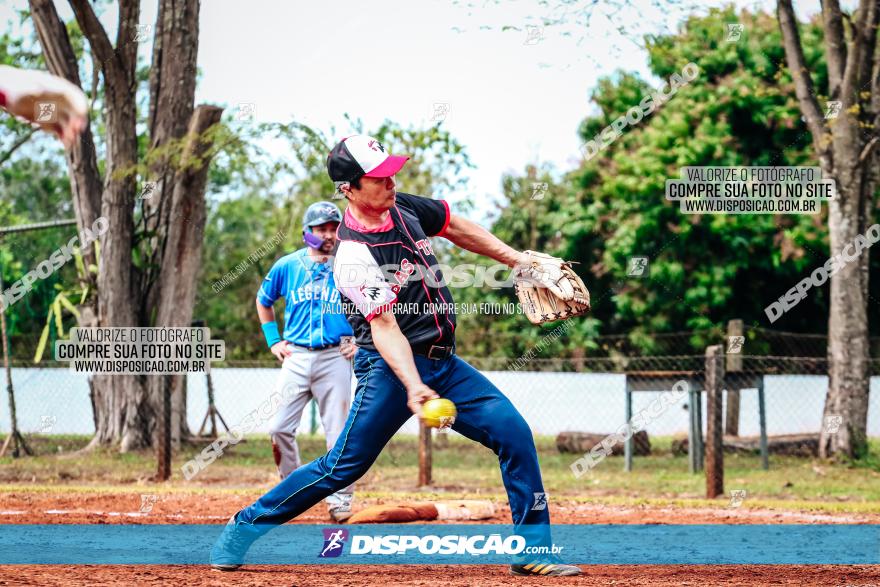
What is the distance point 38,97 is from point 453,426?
259cm

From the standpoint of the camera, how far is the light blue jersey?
8719 mm

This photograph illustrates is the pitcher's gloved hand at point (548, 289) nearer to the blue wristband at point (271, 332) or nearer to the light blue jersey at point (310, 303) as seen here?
the light blue jersey at point (310, 303)

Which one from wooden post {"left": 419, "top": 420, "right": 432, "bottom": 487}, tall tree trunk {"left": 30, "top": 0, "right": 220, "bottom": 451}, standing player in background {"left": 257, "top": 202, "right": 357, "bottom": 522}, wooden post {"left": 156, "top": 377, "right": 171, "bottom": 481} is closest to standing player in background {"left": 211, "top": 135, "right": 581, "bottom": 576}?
standing player in background {"left": 257, "top": 202, "right": 357, "bottom": 522}

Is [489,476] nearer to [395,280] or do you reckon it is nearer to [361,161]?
[395,280]

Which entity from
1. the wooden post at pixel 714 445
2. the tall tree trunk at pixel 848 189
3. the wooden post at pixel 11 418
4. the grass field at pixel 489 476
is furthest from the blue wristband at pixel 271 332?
the tall tree trunk at pixel 848 189

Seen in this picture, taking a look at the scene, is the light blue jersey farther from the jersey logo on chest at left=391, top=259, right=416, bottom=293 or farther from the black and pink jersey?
the jersey logo on chest at left=391, top=259, right=416, bottom=293

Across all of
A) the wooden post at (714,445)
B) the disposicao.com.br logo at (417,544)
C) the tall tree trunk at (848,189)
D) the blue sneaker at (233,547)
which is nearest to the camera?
the blue sneaker at (233,547)

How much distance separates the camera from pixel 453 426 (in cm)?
555

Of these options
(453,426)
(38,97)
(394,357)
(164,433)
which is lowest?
(164,433)

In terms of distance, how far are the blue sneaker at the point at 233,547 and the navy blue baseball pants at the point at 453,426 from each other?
447 mm

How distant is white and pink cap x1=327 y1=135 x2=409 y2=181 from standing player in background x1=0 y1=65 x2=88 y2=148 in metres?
1.34

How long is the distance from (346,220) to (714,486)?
6.80m

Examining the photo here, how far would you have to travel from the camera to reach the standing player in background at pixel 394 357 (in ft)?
17.6

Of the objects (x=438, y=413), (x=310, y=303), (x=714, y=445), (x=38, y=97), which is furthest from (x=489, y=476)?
(x=38, y=97)
